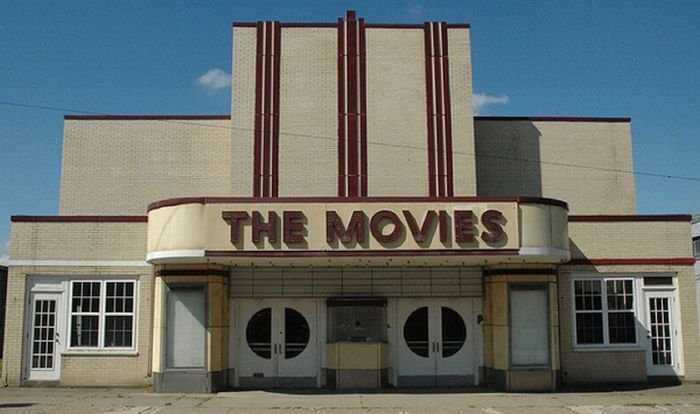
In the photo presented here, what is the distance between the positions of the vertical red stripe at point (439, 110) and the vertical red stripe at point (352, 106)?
92.2 inches

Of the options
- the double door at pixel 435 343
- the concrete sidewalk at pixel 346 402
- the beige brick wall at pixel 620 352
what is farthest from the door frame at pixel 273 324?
the beige brick wall at pixel 620 352

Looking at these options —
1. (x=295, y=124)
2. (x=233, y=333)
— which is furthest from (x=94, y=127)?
(x=233, y=333)

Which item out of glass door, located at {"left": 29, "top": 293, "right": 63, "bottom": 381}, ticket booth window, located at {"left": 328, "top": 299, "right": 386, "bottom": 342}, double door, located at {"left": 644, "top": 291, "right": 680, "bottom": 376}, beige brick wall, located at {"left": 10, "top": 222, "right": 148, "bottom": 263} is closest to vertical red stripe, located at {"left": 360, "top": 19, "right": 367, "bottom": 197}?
ticket booth window, located at {"left": 328, "top": 299, "right": 386, "bottom": 342}

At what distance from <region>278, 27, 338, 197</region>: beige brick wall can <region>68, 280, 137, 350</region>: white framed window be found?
5082 millimetres

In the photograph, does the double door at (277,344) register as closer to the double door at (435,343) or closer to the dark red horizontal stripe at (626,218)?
the double door at (435,343)

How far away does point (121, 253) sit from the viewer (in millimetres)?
20016

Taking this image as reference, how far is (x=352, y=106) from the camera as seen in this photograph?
21766mm

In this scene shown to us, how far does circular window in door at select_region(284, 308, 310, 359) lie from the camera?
19.7m

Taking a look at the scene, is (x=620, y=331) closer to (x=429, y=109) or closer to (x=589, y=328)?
(x=589, y=328)

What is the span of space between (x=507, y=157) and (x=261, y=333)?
9.53 metres

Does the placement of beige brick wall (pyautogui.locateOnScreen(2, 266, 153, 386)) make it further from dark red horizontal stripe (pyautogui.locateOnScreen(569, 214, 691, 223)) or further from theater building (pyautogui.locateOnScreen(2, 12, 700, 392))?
dark red horizontal stripe (pyautogui.locateOnScreen(569, 214, 691, 223))

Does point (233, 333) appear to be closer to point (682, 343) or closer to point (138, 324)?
point (138, 324)

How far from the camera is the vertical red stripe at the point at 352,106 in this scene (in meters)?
21.4

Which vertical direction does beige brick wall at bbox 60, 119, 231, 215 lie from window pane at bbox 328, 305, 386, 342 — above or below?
above
